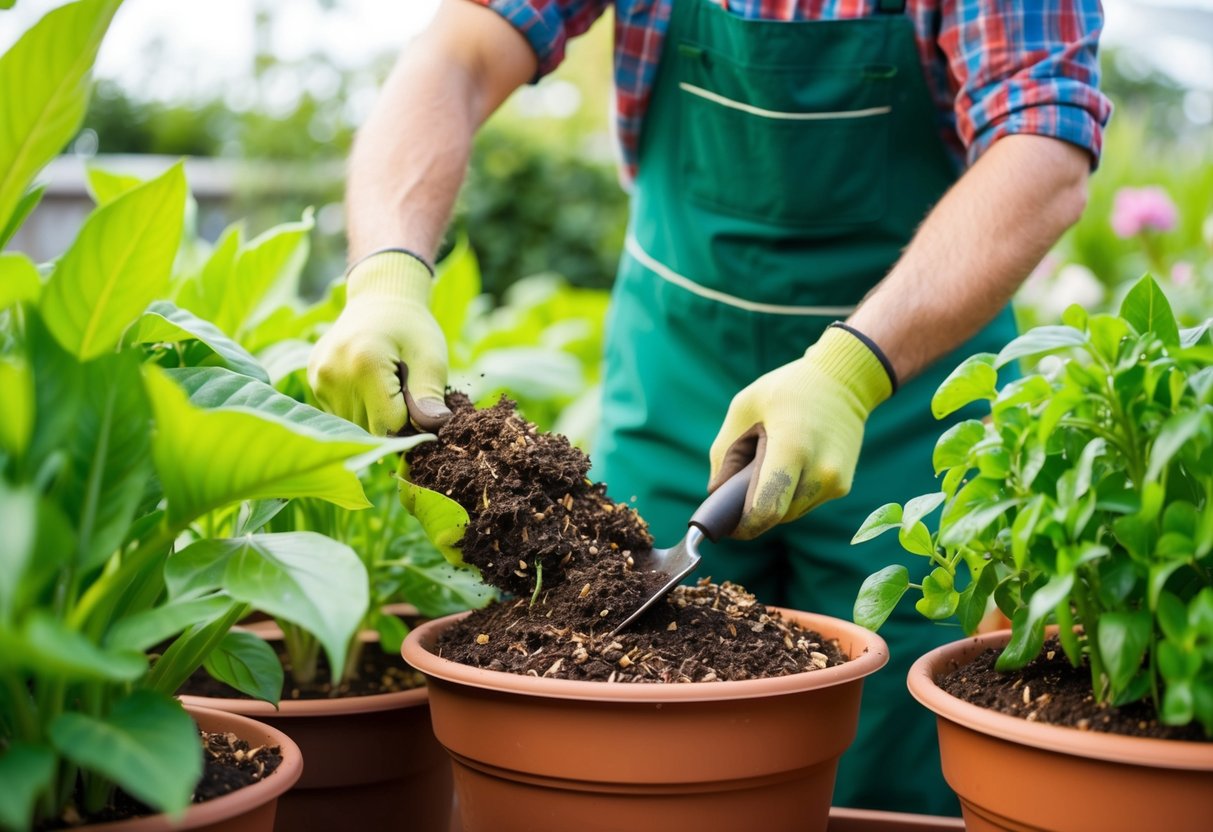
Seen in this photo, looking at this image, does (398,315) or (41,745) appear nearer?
(41,745)

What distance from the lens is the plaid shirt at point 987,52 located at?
1384 mm

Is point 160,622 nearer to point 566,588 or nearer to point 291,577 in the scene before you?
point 291,577

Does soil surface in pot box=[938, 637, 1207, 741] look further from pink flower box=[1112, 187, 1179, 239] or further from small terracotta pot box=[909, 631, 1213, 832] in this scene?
pink flower box=[1112, 187, 1179, 239]

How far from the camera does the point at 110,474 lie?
0.78m

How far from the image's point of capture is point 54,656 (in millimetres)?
592

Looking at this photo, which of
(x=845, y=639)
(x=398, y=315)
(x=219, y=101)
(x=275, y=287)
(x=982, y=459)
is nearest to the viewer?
(x=982, y=459)

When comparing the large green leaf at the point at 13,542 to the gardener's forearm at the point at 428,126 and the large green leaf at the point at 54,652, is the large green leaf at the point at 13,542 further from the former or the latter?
the gardener's forearm at the point at 428,126

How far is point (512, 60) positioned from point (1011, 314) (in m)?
0.86

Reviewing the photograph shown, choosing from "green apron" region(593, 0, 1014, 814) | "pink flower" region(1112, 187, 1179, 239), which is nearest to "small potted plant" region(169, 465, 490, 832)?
"green apron" region(593, 0, 1014, 814)

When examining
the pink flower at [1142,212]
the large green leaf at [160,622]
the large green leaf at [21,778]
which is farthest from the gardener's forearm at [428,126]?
the pink flower at [1142,212]

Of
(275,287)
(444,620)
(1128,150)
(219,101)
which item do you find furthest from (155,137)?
(444,620)

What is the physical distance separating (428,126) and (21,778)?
1130 mm

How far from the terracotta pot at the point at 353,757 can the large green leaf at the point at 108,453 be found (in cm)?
45

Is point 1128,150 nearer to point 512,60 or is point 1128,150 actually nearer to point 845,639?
point 512,60
